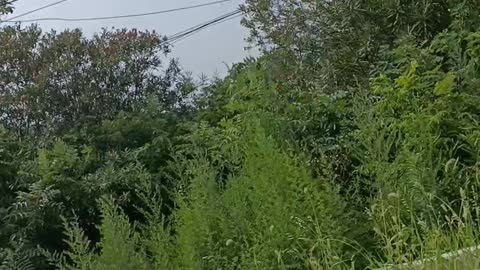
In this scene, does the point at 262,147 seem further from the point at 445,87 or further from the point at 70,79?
the point at 70,79

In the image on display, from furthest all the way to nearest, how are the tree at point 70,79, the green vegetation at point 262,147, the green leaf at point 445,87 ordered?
1. the tree at point 70,79
2. the green leaf at point 445,87
3. the green vegetation at point 262,147

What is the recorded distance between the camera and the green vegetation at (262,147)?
10.4 ft

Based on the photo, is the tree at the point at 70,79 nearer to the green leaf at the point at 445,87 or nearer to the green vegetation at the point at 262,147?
the green vegetation at the point at 262,147

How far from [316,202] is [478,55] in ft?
5.74

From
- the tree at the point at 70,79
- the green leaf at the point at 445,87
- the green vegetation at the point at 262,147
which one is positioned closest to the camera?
the green vegetation at the point at 262,147

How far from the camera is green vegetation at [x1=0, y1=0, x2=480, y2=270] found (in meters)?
3.16

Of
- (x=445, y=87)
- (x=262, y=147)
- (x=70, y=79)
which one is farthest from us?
(x=70, y=79)

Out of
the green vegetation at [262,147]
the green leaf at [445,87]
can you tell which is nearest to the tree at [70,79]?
the green vegetation at [262,147]

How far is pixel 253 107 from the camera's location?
4.96 metres

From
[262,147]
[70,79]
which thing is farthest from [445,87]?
[70,79]

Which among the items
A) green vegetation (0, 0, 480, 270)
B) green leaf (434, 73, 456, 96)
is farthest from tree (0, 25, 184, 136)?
green leaf (434, 73, 456, 96)

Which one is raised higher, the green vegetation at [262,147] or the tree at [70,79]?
the tree at [70,79]

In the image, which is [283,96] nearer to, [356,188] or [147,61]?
[356,188]

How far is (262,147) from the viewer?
3.44 metres
